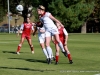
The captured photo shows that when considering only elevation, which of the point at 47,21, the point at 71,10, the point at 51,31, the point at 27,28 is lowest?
the point at 71,10

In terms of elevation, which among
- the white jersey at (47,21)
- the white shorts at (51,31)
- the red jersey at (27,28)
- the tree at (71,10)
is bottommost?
the tree at (71,10)

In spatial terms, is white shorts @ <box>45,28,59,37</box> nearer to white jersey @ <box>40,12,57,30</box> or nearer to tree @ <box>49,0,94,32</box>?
white jersey @ <box>40,12,57,30</box>

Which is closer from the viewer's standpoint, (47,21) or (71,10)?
(47,21)

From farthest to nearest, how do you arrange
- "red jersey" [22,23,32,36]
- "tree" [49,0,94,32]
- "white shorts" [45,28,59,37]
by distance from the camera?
"tree" [49,0,94,32], "red jersey" [22,23,32,36], "white shorts" [45,28,59,37]

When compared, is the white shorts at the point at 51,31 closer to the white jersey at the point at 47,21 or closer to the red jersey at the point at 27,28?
the white jersey at the point at 47,21

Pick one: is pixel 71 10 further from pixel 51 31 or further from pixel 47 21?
pixel 47 21

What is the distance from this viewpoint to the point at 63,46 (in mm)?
17891

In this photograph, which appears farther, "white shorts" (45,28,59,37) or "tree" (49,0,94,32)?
"tree" (49,0,94,32)

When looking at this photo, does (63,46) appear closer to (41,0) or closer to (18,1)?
(41,0)

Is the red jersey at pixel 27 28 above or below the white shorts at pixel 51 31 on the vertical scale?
below

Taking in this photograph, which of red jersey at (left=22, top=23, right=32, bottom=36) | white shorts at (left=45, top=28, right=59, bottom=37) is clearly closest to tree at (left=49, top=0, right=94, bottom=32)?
red jersey at (left=22, top=23, right=32, bottom=36)

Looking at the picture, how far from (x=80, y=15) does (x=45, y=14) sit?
54207 mm

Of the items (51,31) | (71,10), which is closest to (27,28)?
(51,31)

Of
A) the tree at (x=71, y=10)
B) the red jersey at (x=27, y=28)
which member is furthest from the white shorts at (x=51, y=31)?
the tree at (x=71, y=10)
